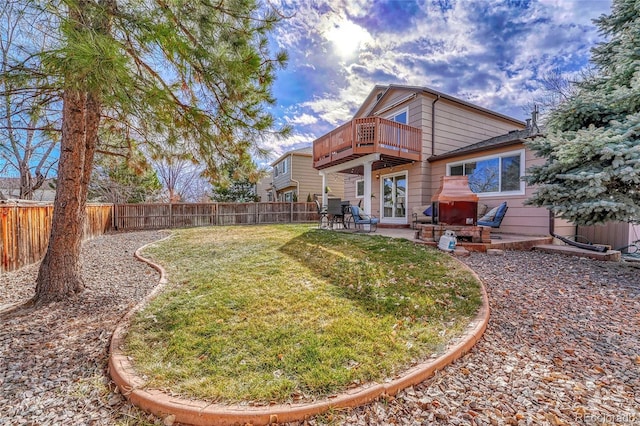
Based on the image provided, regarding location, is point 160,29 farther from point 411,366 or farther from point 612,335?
point 612,335

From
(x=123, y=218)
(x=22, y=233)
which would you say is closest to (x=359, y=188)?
(x=22, y=233)

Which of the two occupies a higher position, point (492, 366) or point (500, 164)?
point (500, 164)

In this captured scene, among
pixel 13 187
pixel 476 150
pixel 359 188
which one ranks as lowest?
pixel 13 187

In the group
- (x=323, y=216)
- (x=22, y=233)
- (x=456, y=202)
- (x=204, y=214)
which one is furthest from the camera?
(x=204, y=214)

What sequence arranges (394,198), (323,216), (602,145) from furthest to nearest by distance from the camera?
(323,216) < (394,198) < (602,145)

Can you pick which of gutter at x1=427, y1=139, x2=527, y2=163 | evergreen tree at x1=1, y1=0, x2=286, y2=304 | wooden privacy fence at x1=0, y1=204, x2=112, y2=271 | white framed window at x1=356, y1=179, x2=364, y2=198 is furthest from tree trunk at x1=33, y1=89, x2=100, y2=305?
white framed window at x1=356, y1=179, x2=364, y2=198

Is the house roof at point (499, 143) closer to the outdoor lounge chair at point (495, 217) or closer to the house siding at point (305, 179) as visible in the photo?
the outdoor lounge chair at point (495, 217)

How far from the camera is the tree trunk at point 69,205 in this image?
11.8 ft

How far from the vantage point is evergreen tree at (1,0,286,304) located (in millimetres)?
2072

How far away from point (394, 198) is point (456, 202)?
16.4 feet

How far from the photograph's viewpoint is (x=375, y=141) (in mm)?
8602

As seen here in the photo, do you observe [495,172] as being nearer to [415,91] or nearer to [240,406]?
[415,91]

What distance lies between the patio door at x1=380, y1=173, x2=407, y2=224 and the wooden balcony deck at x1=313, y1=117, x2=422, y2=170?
3.08 ft

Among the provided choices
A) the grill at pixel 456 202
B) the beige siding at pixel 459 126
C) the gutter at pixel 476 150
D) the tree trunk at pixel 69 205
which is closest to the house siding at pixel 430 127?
the beige siding at pixel 459 126
